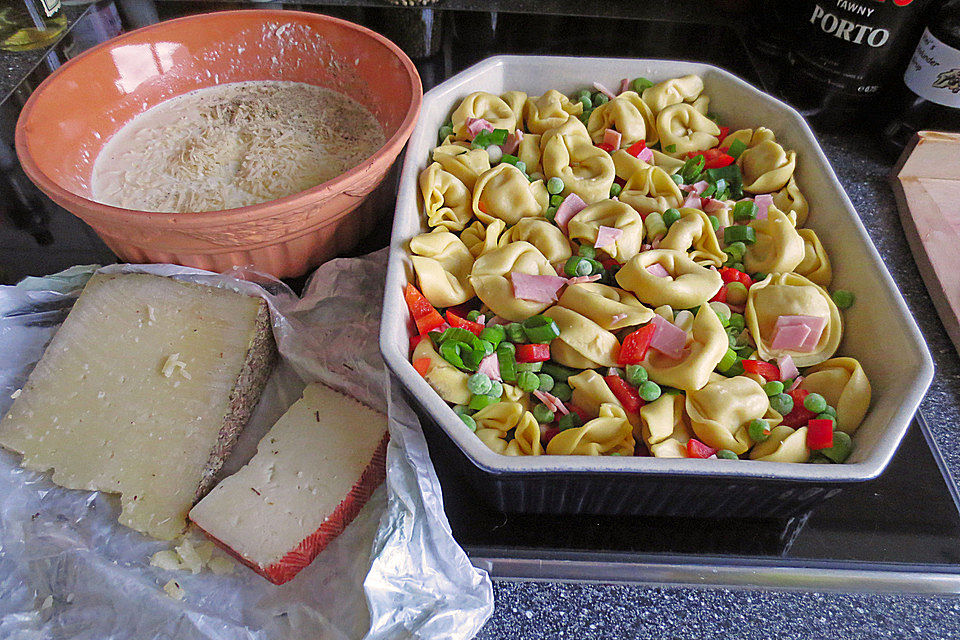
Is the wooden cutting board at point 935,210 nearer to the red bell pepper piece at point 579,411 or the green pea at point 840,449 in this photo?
the green pea at point 840,449

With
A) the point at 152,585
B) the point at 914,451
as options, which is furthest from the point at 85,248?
the point at 914,451

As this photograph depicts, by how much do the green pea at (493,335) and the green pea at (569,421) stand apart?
14cm

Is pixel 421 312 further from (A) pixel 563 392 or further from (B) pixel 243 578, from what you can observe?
(B) pixel 243 578

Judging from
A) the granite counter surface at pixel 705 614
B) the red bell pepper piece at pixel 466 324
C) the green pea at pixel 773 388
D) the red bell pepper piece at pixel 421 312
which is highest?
the red bell pepper piece at pixel 421 312

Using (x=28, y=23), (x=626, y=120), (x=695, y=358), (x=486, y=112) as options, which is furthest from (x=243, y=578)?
(x=28, y=23)

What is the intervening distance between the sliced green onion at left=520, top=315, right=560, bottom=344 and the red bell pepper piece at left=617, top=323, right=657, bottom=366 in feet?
0.30

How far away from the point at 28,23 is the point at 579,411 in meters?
1.67

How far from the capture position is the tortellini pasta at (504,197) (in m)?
1.01

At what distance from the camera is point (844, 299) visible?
2.93 ft

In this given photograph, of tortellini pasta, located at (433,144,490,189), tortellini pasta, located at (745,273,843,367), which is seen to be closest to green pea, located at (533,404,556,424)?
tortellini pasta, located at (745,273,843,367)

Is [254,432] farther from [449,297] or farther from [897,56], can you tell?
[897,56]

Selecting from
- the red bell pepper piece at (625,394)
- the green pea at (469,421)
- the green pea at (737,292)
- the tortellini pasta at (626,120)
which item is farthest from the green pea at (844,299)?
the green pea at (469,421)

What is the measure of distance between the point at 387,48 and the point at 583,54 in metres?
0.63

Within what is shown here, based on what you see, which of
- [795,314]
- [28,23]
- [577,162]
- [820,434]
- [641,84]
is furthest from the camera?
[28,23]
